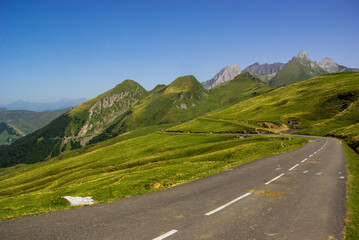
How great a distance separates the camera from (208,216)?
10.1 metres

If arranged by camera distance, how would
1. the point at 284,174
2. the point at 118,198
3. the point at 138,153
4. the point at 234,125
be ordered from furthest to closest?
the point at 234,125 < the point at 138,153 < the point at 284,174 < the point at 118,198

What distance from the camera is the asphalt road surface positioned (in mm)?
8414

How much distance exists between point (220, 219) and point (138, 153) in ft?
286

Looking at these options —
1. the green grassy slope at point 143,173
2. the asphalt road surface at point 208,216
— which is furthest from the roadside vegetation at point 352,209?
the green grassy slope at point 143,173

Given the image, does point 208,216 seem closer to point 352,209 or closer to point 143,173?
point 352,209

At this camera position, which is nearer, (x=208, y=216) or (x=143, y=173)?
(x=208, y=216)

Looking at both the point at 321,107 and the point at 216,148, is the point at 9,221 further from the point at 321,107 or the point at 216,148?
the point at 321,107

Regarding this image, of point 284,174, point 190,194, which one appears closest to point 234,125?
point 284,174

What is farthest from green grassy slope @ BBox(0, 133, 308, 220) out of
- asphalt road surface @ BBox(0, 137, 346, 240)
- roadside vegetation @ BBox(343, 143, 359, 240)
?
roadside vegetation @ BBox(343, 143, 359, 240)

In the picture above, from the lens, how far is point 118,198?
45.0ft

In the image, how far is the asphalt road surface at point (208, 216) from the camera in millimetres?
8414

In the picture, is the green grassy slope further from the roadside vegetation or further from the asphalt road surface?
the roadside vegetation

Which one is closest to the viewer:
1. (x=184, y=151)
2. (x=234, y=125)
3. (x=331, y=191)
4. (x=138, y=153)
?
(x=331, y=191)

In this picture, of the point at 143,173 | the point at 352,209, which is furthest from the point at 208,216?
the point at 143,173
